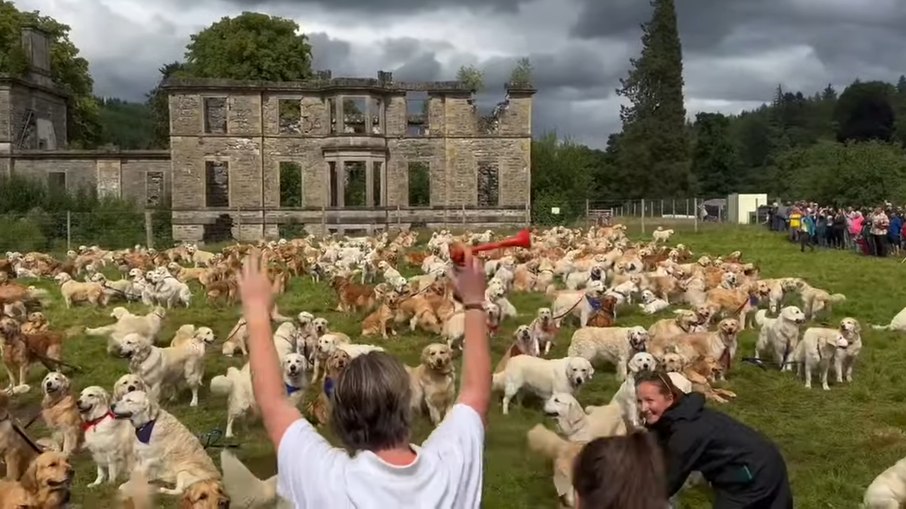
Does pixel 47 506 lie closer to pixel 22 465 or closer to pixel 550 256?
pixel 22 465

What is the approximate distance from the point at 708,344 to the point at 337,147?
38268 mm

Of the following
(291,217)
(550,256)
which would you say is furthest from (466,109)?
(550,256)

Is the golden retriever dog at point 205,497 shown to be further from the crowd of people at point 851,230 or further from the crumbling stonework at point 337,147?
the crumbling stonework at point 337,147

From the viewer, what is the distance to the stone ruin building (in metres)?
Result: 48.3

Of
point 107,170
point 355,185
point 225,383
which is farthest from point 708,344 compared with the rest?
point 355,185

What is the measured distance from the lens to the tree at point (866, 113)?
367 ft

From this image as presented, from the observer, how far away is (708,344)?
11594mm

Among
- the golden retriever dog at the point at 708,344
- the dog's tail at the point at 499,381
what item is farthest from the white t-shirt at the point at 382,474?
the golden retriever dog at the point at 708,344

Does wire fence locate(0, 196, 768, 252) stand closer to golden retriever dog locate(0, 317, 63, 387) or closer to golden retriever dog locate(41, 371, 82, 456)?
golden retriever dog locate(0, 317, 63, 387)

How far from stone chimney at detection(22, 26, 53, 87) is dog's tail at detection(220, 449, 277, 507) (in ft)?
169

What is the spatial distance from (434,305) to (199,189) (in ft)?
116

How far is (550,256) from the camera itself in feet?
78.1

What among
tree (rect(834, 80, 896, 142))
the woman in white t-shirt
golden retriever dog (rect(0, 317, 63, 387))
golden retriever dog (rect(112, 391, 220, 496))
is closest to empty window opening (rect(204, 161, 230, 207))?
golden retriever dog (rect(0, 317, 63, 387))

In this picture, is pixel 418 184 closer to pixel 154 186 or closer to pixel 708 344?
pixel 154 186
